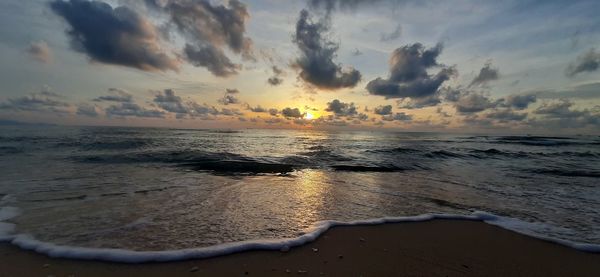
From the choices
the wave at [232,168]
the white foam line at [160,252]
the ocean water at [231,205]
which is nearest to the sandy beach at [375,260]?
the white foam line at [160,252]

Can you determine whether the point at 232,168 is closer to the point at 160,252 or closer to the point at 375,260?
the point at 160,252

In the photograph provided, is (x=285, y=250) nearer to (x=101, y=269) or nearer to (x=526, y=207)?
(x=101, y=269)

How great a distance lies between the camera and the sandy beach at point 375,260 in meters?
3.42

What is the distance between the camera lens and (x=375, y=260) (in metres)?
3.80

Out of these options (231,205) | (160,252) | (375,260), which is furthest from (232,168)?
(375,260)

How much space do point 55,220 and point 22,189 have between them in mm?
3804

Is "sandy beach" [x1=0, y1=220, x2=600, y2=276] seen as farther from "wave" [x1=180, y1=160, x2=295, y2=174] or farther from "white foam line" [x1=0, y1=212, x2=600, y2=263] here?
"wave" [x1=180, y1=160, x2=295, y2=174]

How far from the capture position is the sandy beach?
3424 millimetres

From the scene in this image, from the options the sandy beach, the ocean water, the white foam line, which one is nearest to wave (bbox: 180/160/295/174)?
the ocean water

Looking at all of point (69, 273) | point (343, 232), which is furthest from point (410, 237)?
point (69, 273)

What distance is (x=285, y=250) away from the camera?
402cm

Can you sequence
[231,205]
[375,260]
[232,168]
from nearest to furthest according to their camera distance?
[375,260] < [231,205] < [232,168]

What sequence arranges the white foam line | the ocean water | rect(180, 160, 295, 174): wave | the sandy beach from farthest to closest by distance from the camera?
rect(180, 160, 295, 174): wave
the ocean water
the white foam line
the sandy beach

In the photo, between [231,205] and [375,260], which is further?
[231,205]
